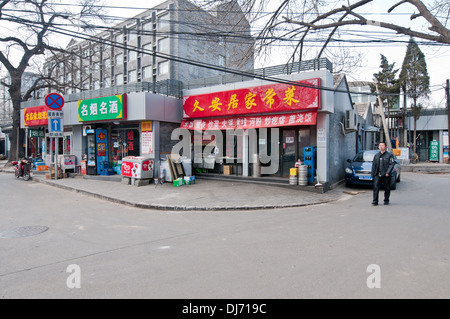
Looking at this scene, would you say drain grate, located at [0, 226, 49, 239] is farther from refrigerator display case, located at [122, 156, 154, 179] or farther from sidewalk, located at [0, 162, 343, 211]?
refrigerator display case, located at [122, 156, 154, 179]

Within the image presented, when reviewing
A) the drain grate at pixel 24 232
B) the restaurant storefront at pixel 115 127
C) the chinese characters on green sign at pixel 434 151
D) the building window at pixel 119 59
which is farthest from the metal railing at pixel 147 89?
the building window at pixel 119 59

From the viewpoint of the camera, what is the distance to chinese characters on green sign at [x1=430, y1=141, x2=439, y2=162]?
84.6 ft

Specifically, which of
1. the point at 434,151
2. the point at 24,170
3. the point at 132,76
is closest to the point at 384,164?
the point at 24,170

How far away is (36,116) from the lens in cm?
1761

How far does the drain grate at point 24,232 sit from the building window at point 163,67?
33.4 meters

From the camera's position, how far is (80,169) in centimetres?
1565

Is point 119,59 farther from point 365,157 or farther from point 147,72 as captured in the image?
point 365,157

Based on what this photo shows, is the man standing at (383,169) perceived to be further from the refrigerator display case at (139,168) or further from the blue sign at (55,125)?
the blue sign at (55,125)

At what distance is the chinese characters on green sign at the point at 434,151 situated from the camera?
2578 centimetres

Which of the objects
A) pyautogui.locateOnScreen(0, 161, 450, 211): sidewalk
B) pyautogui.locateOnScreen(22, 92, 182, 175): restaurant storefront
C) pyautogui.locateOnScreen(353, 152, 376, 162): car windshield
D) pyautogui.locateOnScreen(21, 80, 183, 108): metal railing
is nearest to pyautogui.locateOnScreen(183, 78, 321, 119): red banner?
pyautogui.locateOnScreen(21, 80, 183, 108): metal railing

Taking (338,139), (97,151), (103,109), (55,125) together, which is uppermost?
(103,109)

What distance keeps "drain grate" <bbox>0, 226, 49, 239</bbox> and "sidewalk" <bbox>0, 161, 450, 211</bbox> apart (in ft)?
9.62

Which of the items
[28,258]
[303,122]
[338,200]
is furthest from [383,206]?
[28,258]

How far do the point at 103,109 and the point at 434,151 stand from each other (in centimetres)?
2734
